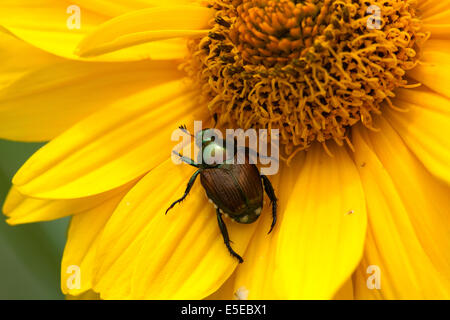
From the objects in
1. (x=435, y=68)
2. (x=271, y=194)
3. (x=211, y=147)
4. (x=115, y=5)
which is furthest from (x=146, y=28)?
(x=435, y=68)

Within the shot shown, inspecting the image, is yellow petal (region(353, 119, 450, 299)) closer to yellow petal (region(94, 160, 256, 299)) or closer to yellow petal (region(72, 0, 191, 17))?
yellow petal (region(94, 160, 256, 299))

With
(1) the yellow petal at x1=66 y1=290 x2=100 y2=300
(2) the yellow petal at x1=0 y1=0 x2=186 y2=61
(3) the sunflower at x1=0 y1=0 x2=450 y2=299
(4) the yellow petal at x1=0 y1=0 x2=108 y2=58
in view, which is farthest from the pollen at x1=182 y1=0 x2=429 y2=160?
(1) the yellow petal at x1=66 y1=290 x2=100 y2=300

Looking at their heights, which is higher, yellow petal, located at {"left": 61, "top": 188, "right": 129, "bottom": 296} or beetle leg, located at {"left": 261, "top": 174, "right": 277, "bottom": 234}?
beetle leg, located at {"left": 261, "top": 174, "right": 277, "bottom": 234}

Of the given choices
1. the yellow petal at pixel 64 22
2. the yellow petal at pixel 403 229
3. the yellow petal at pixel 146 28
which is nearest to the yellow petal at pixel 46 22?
the yellow petal at pixel 64 22

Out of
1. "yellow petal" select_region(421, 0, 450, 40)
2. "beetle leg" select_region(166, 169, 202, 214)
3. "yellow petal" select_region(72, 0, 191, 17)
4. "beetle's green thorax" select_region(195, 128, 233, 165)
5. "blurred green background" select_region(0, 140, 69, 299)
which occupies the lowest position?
"blurred green background" select_region(0, 140, 69, 299)

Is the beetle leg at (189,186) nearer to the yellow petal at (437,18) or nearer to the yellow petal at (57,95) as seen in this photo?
the yellow petal at (57,95)

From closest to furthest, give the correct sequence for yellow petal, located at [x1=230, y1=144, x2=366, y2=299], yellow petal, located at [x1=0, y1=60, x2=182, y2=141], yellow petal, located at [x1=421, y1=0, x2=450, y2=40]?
1. yellow petal, located at [x1=230, y1=144, x2=366, y2=299]
2. yellow petal, located at [x1=421, y1=0, x2=450, y2=40]
3. yellow petal, located at [x1=0, y1=60, x2=182, y2=141]
